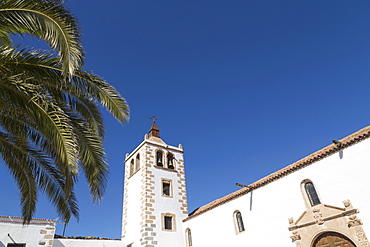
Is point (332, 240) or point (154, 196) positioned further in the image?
point (154, 196)

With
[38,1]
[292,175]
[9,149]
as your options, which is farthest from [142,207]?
[38,1]

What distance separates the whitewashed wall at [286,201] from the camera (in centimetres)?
970

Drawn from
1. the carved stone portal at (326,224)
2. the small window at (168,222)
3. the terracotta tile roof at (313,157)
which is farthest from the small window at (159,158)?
the carved stone portal at (326,224)

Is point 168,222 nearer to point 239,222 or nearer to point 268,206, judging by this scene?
point 239,222

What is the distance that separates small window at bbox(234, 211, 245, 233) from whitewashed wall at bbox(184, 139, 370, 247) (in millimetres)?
258

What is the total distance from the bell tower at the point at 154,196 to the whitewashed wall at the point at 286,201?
249 centimetres

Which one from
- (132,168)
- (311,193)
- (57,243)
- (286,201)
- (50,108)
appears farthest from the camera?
(132,168)

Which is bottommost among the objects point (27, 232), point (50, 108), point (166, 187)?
point (50, 108)

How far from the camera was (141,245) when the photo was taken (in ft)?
52.9

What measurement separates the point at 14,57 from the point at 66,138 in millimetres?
2041

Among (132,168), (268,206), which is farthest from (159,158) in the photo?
(268,206)

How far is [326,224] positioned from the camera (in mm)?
10289

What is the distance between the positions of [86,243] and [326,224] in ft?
43.7

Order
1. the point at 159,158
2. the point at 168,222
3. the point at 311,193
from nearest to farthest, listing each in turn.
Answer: the point at 311,193
the point at 168,222
the point at 159,158
